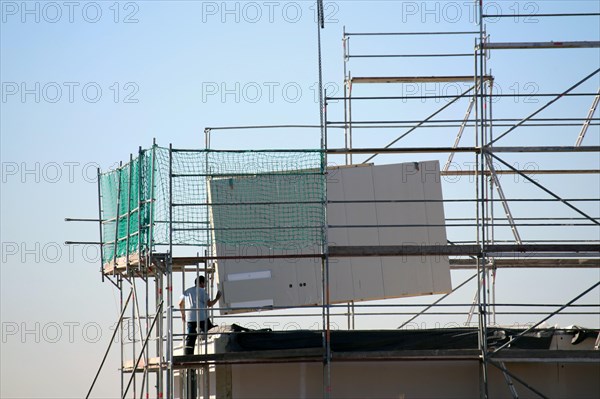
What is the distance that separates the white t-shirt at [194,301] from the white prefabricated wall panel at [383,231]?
1.81 metres

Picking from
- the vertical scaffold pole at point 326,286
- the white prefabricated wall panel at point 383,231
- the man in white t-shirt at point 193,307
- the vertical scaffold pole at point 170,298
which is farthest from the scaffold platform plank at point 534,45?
the man in white t-shirt at point 193,307

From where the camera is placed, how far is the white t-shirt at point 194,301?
18.8 metres

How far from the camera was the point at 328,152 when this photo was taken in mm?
18688

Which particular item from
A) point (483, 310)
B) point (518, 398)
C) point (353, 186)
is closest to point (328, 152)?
point (353, 186)

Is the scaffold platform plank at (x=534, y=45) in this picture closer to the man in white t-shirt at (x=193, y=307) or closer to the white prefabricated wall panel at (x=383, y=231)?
the white prefabricated wall panel at (x=383, y=231)

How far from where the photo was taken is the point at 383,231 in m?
20.5

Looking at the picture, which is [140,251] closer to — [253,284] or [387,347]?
[253,284]

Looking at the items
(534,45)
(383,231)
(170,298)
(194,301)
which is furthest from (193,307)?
(534,45)

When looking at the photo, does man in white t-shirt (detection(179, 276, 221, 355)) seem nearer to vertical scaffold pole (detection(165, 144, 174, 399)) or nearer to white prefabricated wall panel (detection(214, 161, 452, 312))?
vertical scaffold pole (detection(165, 144, 174, 399))

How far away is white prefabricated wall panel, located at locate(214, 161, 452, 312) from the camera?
2030 centimetres

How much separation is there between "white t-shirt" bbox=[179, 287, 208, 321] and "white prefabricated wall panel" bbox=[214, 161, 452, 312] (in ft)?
5.93

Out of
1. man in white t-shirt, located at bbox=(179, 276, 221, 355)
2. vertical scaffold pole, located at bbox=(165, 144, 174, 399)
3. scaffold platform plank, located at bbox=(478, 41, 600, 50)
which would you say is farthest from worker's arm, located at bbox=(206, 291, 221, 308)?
scaffold platform plank, located at bbox=(478, 41, 600, 50)

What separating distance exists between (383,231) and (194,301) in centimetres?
336

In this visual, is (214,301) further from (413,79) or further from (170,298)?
(413,79)
